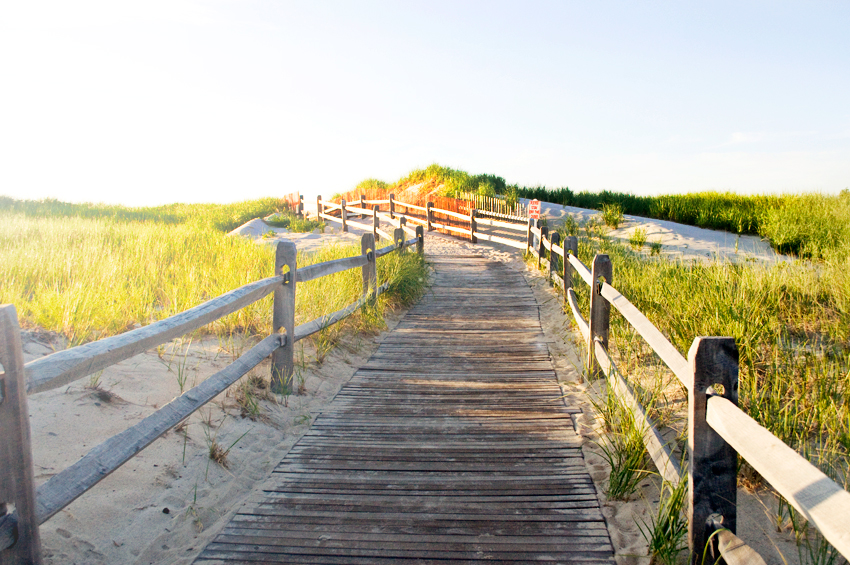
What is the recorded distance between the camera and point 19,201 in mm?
20844

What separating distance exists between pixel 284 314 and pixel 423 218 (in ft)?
52.7

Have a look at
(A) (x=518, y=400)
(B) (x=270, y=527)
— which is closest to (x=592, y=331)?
(A) (x=518, y=400)

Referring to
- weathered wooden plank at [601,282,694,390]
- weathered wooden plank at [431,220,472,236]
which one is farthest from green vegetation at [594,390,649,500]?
weathered wooden plank at [431,220,472,236]

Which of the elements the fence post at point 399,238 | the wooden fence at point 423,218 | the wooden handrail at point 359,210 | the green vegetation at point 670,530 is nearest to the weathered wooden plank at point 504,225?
the wooden fence at point 423,218

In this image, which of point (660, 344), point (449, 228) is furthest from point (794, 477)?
point (449, 228)

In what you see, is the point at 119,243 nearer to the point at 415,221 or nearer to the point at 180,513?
the point at 180,513

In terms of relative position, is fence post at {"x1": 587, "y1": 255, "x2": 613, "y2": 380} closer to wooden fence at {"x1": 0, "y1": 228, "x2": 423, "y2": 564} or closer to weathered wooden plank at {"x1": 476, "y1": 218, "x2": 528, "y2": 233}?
wooden fence at {"x1": 0, "y1": 228, "x2": 423, "y2": 564}

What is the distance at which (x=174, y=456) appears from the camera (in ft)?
11.9

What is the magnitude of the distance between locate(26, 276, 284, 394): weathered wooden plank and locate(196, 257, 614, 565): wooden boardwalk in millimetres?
1110

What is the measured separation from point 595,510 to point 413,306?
603 centimetres

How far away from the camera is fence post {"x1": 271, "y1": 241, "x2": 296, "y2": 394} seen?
191 inches

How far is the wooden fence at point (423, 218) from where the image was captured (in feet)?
53.4

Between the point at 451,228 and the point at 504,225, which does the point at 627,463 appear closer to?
the point at 504,225

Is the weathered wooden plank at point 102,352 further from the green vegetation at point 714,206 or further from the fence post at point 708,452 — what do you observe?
the green vegetation at point 714,206
